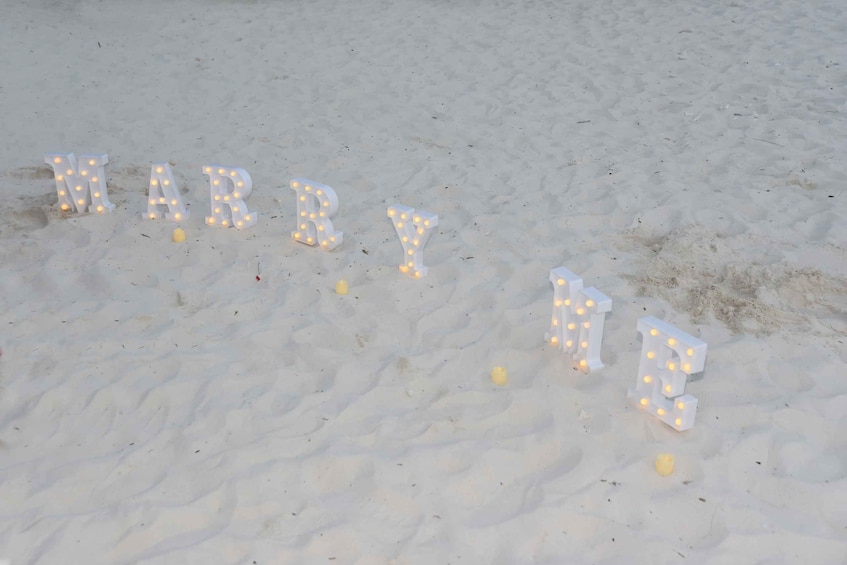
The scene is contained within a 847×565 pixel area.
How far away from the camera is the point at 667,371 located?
3.38 metres

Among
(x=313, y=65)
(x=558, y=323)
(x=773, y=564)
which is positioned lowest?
(x=773, y=564)

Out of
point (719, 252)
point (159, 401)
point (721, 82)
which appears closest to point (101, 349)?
point (159, 401)

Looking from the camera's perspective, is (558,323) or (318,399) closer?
(318,399)

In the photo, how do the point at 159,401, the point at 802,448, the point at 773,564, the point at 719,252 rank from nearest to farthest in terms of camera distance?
the point at 773,564 < the point at 802,448 < the point at 159,401 < the point at 719,252

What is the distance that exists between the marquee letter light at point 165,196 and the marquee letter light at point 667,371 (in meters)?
3.22

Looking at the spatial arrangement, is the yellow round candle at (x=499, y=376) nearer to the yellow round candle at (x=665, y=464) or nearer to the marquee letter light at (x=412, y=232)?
the yellow round candle at (x=665, y=464)

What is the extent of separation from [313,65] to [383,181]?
309 cm

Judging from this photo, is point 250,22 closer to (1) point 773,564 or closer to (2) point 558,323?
(2) point 558,323

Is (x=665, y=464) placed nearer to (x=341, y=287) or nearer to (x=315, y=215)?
(x=341, y=287)

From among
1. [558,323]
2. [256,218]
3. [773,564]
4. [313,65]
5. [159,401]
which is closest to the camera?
[773,564]

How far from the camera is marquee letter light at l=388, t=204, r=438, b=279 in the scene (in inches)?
173

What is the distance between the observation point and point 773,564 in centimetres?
278

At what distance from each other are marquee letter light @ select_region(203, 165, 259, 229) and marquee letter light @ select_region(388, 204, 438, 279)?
3.59 ft

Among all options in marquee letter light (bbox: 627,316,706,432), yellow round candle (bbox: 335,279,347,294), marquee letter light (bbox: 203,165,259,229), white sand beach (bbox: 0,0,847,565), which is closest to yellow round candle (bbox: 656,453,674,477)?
white sand beach (bbox: 0,0,847,565)
